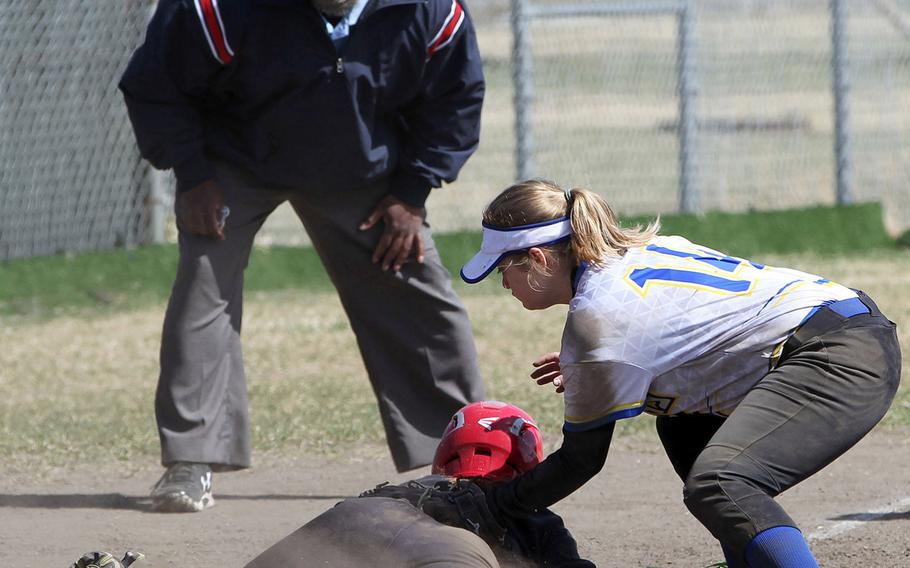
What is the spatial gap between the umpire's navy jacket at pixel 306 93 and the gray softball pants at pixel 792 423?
7.05 feet

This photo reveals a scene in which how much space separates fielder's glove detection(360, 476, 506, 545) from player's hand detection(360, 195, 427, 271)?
5.35ft

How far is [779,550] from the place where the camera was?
3371 mm

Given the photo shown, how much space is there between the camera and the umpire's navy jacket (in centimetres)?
519

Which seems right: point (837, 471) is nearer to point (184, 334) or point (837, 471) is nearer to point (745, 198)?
point (184, 334)

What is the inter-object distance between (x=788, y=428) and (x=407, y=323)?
2295 mm

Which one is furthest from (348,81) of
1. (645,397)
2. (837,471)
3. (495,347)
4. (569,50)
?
(569,50)

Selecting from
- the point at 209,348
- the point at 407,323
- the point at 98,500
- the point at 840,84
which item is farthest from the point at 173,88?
the point at 840,84

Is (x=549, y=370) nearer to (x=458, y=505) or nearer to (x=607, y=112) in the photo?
(x=458, y=505)

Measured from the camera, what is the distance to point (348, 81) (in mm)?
5219

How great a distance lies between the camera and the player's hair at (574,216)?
3.68 metres

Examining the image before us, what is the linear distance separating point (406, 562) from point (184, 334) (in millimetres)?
1998

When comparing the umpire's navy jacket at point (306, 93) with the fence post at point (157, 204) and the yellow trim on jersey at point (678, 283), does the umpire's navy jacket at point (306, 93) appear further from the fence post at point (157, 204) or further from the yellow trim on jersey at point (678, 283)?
the fence post at point (157, 204)

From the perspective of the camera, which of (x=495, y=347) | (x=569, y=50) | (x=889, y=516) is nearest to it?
(x=889, y=516)

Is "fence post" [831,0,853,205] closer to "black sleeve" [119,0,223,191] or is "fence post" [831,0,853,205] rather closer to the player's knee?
"black sleeve" [119,0,223,191]
